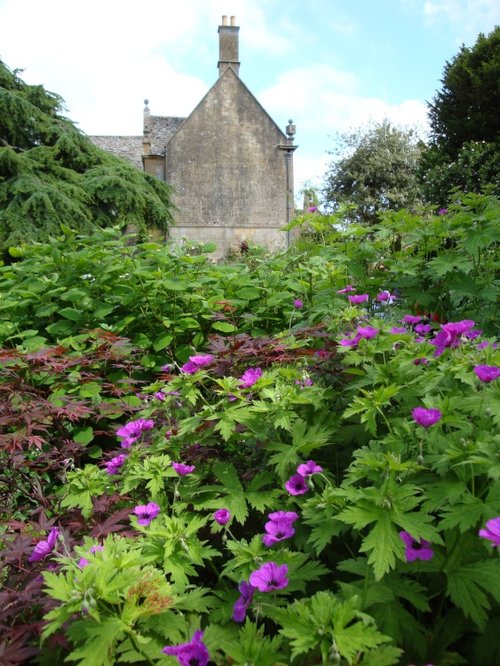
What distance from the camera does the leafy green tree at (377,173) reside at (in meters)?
25.1

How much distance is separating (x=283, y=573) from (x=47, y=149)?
1420 centimetres

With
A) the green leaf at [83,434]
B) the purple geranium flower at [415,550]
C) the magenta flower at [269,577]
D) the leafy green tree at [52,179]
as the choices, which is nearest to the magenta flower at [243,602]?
the magenta flower at [269,577]

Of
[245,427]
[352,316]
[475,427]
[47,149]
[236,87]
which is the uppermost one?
[236,87]

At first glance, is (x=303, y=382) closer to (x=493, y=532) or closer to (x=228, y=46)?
(x=493, y=532)

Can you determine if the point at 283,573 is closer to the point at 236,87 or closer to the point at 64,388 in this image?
the point at 64,388

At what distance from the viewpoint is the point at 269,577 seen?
3.94ft

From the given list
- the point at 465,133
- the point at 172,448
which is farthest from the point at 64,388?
the point at 465,133

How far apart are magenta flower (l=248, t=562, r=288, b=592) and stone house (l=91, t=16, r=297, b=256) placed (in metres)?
22.7

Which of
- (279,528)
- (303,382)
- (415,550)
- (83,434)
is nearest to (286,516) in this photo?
(279,528)

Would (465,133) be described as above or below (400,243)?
above

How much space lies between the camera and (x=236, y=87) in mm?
24219

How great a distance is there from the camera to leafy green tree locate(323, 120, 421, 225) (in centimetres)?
2509

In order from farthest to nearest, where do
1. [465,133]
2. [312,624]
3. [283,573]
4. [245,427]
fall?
[465,133]
[245,427]
[283,573]
[312,624]

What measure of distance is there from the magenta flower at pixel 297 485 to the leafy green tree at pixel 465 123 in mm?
15555
